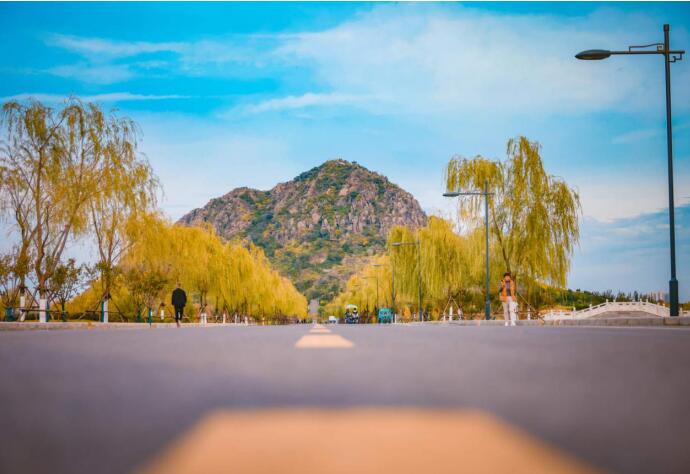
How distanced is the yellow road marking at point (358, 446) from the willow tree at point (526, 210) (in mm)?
31283

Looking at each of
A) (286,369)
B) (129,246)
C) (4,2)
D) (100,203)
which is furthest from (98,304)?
(286,369)

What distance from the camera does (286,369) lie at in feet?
19.9

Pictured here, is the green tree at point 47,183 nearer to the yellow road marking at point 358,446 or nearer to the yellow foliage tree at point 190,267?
the yellow foliage tree at point 190,267

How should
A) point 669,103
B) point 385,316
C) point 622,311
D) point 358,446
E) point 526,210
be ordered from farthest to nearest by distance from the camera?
point 385,316 < point 622,311 < point 526,210 < point 669,103 < point 358,446

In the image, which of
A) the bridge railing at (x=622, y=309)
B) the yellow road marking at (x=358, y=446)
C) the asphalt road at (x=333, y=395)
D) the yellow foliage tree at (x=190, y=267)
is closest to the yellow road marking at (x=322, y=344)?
the asphalt road at (x=333, y=395)

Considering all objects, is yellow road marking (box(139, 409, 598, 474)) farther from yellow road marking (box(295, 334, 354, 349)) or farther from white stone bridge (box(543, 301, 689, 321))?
white stone bridge (box(543, 301, 689, 321))

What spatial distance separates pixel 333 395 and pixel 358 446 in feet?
5.00

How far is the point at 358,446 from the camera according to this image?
2834 mm

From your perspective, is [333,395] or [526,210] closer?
[333,395]

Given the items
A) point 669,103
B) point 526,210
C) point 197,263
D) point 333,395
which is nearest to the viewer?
point 333,395

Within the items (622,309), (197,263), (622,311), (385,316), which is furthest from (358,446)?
(385,316)

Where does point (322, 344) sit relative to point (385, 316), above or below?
above

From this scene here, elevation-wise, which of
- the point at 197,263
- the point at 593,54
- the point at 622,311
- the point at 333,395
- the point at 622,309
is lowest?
the point at 622,311

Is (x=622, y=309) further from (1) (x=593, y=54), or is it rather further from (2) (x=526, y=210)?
(1) (x=593, y=54)
